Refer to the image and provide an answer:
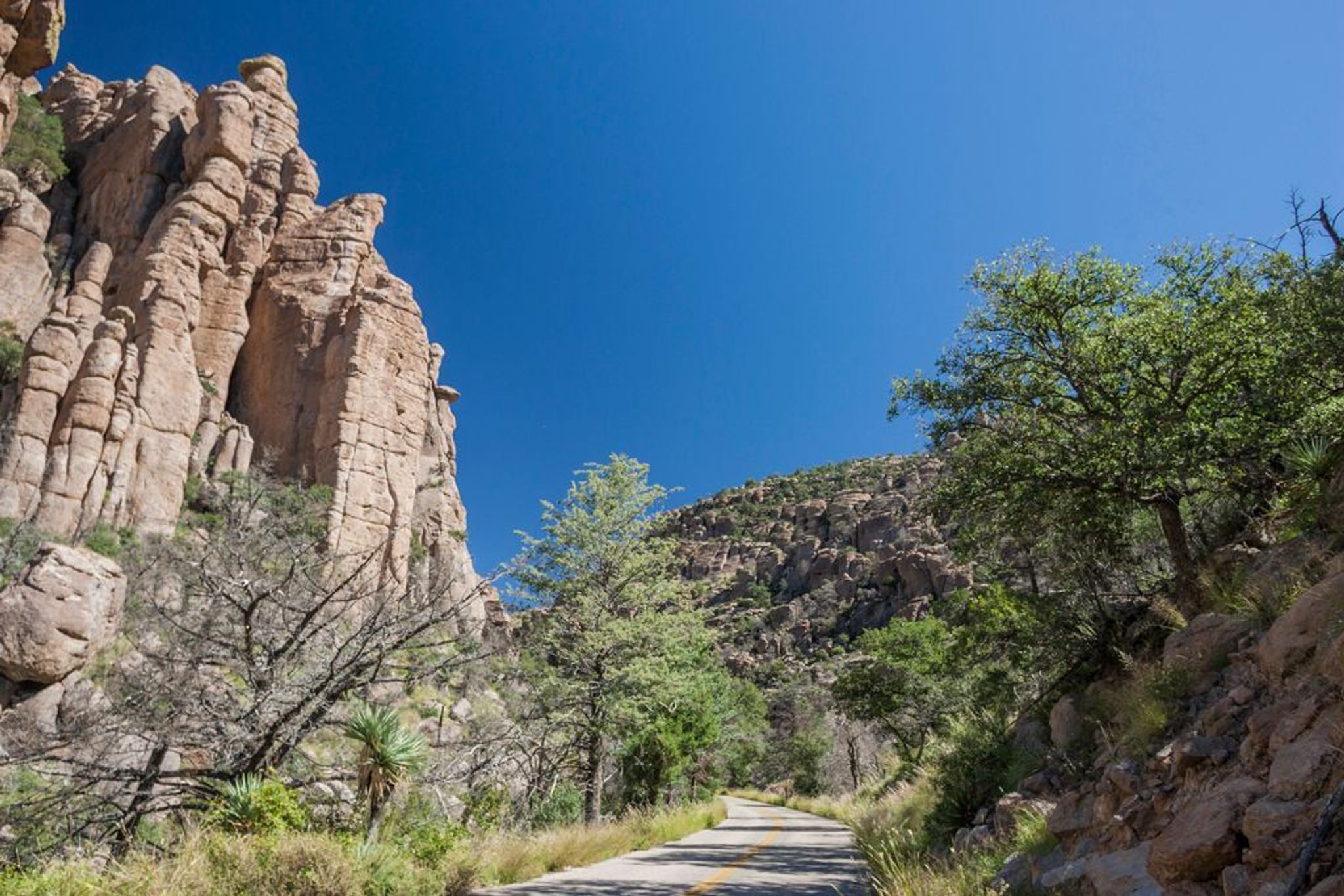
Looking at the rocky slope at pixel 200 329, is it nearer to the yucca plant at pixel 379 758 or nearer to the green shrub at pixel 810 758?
the green shrub at pixel 810 758

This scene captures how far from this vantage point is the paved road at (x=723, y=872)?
9711mm

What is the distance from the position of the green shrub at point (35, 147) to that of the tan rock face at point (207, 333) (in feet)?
5.20

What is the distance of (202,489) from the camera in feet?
145

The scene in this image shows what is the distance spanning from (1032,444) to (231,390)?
54984mm

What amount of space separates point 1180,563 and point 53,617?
30.3m

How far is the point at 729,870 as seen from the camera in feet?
40.1

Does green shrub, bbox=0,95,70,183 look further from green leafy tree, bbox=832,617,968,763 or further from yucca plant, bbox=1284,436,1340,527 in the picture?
yucca plant, bbox=1284,436,1340,527

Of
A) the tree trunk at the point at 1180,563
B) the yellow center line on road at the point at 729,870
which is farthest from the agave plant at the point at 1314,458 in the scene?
the yellow center line on road at the point at 729,870

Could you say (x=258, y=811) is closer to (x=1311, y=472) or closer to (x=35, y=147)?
(x=1311, y=472)

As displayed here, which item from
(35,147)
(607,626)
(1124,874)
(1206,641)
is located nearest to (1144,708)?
(1206,641)

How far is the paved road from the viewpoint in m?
9.71

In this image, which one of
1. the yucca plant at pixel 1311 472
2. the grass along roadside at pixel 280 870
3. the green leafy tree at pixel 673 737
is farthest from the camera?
the green leafy tree at pixel 673 737

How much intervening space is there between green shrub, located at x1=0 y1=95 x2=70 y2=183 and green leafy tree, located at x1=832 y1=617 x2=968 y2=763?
218 feet

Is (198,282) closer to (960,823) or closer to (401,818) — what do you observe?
(401,818)
